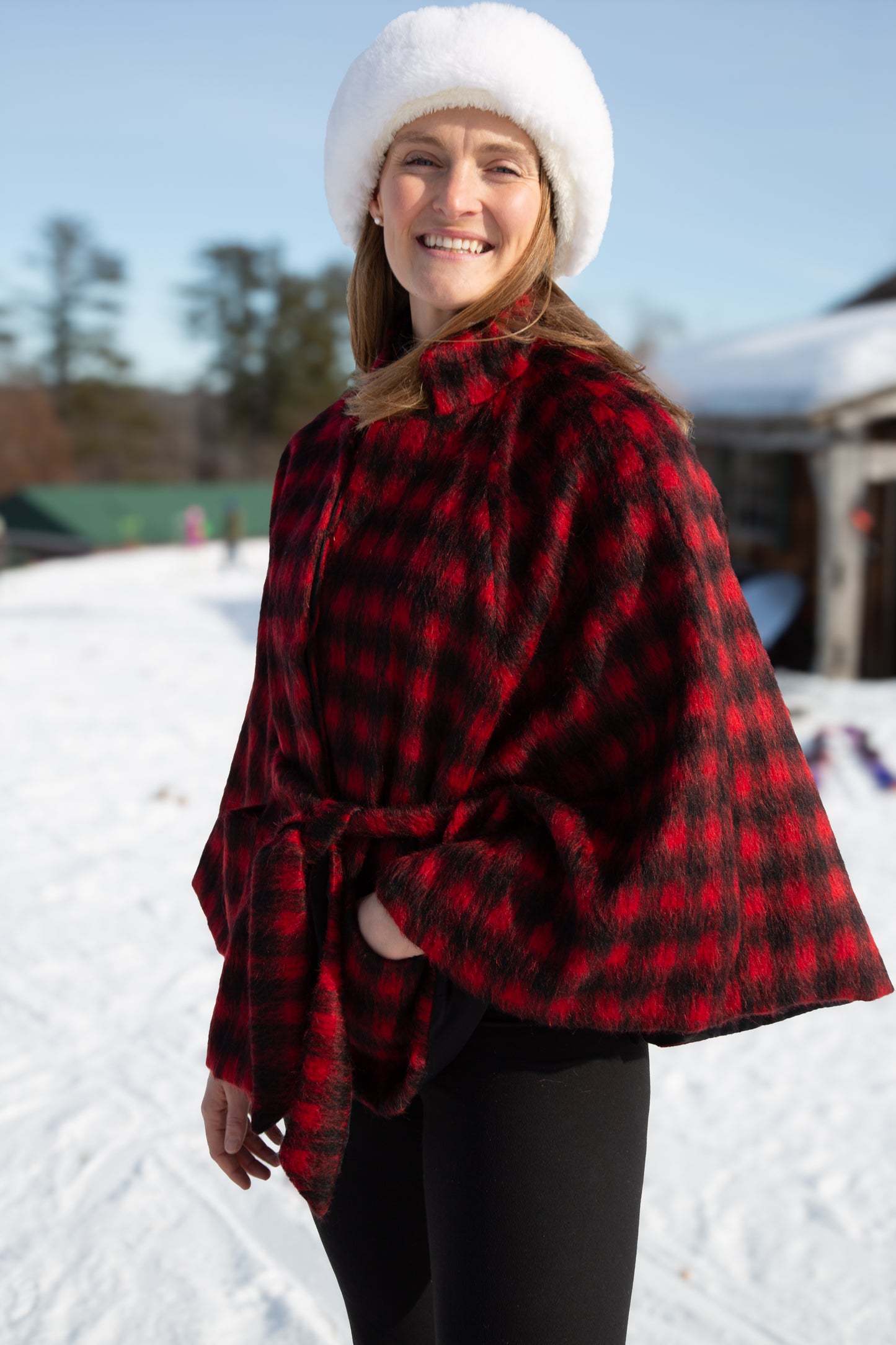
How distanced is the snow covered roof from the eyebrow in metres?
6.94

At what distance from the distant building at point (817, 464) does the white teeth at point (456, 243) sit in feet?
21.9

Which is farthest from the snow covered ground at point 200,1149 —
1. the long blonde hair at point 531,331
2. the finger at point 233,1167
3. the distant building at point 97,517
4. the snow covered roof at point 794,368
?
the distant building at point 97,517

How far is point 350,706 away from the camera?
146cm

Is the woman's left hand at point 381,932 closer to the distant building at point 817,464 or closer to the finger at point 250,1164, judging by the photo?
the finger at point 250,1164

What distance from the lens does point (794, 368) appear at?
9.40 metres

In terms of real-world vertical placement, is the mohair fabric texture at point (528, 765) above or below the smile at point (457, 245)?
below

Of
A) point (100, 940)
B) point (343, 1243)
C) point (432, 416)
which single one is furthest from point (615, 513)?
point (100, 940)

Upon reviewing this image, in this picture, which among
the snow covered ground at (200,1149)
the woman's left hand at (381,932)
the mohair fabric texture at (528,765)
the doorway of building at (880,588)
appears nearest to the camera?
the mohair fabric texture at (528,765)

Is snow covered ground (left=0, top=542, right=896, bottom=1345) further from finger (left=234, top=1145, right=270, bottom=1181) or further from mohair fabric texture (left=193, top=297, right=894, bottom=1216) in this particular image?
mohair fabric texture (left=193, top=297, right=894, bottom=1216)

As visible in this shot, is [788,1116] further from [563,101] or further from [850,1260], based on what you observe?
[563,101]

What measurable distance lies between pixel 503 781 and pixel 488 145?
2.84 feet

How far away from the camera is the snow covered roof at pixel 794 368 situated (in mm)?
8344

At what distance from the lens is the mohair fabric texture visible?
1.21 meters

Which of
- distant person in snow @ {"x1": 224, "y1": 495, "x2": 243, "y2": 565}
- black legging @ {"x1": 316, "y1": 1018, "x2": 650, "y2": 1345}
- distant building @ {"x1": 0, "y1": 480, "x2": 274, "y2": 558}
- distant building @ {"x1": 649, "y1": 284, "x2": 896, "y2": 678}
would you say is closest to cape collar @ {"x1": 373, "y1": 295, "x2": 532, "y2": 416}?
black legging @ {"x1": 316, "y1": 1018, "x2": 650, "y2": 1345}
